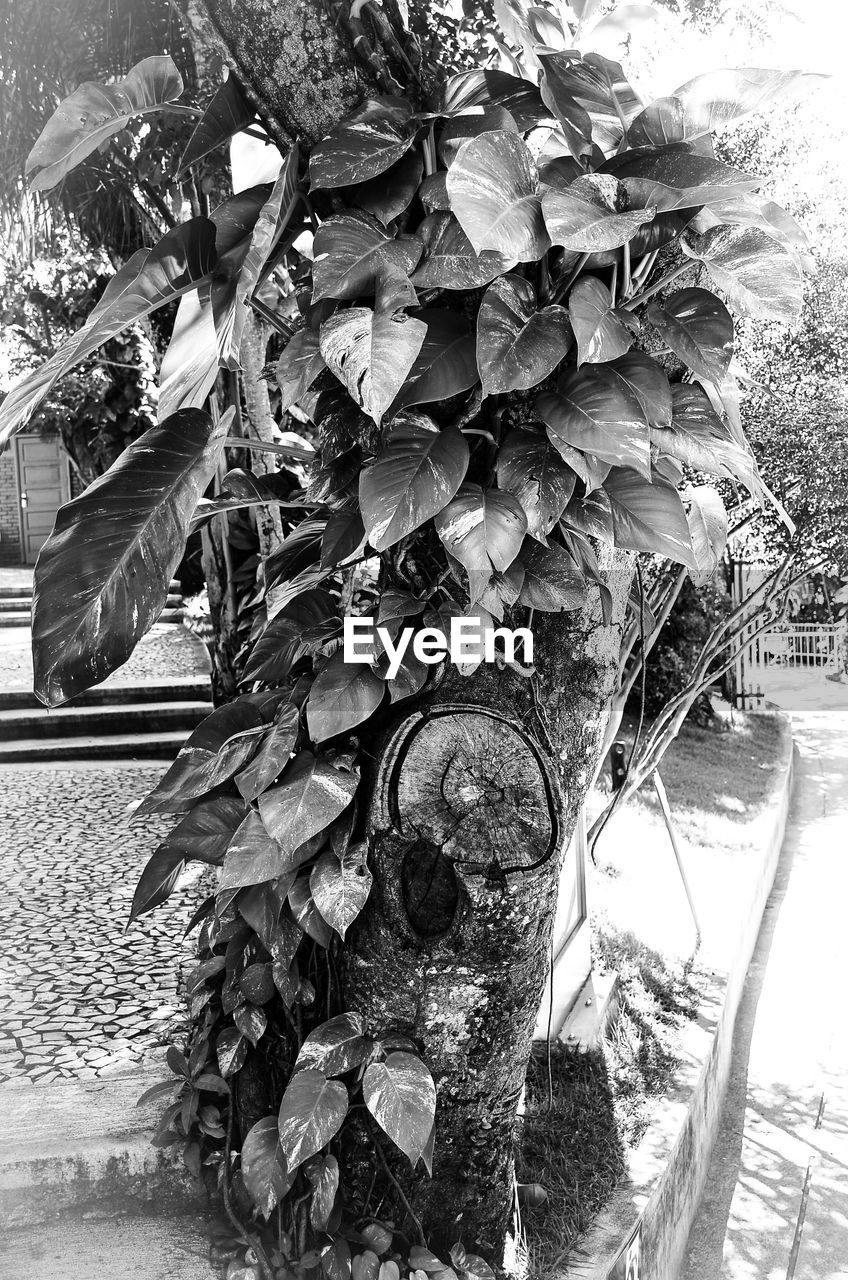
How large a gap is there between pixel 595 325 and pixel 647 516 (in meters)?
0.34

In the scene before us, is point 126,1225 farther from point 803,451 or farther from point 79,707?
point 79,707

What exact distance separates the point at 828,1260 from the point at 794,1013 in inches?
63.9

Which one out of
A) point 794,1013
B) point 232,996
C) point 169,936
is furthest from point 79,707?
point 232,996

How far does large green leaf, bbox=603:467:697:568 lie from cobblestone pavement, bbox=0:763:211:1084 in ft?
6.46

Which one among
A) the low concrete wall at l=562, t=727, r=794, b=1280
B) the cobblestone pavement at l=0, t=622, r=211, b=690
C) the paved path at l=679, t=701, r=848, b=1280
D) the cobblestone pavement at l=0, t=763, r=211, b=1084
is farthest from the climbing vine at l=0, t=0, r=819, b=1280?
the cobblestone pavement at l=0, t=622, r=211, b=690

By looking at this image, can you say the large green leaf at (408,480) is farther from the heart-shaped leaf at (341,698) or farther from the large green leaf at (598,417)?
the heart-shaped leaf at (341,698)

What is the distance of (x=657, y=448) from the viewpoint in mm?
1782

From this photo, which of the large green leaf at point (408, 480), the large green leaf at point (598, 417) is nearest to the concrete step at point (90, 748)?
the large green leaf at point (408, 480)

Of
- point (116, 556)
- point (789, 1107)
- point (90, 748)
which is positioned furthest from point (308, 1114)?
point (90, 748)

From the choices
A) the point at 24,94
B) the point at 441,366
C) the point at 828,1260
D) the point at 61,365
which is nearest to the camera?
the point at 61,365

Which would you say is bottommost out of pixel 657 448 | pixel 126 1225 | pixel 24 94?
pixel 126 1225

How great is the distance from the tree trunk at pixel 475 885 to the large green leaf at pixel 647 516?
262 millimetres

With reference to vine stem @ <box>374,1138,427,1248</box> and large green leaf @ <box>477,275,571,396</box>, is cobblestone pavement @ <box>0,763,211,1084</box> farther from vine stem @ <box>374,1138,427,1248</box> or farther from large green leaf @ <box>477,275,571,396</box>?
large green leaf @ <box>477,275,571,396</box>

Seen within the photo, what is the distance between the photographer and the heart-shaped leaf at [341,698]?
1786 millimetres
